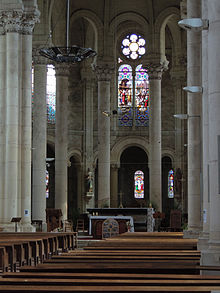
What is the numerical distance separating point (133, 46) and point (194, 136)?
2547 centimetres

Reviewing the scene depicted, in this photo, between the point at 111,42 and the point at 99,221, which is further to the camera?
the point at 111,42

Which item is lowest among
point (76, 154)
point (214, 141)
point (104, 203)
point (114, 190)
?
point (104, 203)

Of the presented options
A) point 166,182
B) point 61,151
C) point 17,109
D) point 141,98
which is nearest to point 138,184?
point 166,182

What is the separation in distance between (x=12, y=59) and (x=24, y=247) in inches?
450

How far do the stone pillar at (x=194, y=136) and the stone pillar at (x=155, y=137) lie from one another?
1579 centimetres

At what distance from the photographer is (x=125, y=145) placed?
40875 millimetres

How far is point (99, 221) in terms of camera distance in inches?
1107

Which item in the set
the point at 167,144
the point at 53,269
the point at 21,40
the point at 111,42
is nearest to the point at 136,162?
the point at 167,144

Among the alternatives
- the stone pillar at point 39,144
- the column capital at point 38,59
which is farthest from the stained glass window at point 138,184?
the column capital at point 38,59

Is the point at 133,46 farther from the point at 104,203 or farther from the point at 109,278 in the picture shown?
the point at 109,278

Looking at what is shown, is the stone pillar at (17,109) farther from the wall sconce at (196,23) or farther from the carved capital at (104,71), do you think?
the wall sconce at (196,23)

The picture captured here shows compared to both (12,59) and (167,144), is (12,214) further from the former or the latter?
(167,144)

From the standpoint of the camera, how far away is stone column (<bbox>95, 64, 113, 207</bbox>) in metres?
34.2
